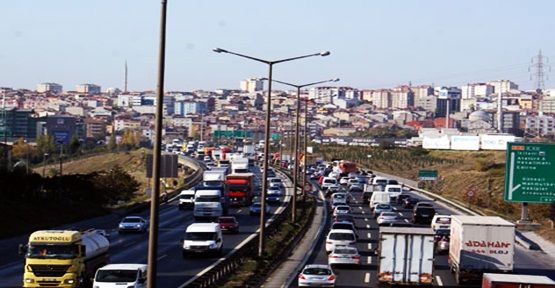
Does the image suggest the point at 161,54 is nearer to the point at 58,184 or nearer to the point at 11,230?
the point at 11,230

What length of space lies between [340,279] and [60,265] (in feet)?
36.7

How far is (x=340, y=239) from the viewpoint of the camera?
46.2 metres

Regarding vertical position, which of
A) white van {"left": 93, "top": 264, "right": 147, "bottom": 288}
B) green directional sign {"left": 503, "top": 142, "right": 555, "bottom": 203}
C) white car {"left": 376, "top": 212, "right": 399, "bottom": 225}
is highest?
green directional sign {"left": 503, "top": 142, "right": 555, "bottom": 203}

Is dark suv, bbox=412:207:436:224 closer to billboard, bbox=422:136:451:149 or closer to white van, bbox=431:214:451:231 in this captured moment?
white van, bbox=431:214:451:231

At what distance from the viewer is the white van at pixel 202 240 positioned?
146 feet

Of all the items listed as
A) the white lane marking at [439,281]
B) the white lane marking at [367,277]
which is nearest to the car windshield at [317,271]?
the white lane marking at [367,277]

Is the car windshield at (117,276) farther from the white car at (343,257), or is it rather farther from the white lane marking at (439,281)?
the white car at (343,257)

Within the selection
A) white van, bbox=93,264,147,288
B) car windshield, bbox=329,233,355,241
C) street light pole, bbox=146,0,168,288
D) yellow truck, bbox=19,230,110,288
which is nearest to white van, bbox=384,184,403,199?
car windshield, bbox=329,233,355,241

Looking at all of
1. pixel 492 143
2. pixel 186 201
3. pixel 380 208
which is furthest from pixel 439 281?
pixel 492 143

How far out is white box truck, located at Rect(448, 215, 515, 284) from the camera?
120ft

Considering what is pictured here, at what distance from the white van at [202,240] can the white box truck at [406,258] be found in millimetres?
11888

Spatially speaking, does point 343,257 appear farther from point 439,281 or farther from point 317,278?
point 317,278

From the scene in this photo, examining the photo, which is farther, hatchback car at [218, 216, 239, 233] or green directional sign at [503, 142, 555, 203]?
hatchback car at [218, 216, 239, 233]

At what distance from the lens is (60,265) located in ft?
103
